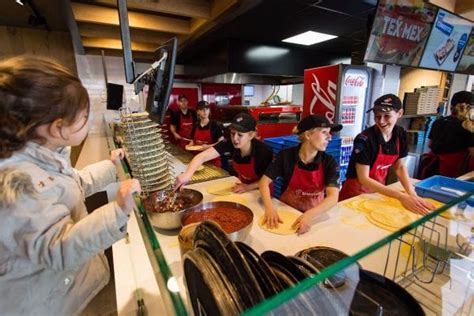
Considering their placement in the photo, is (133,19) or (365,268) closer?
(365,268)

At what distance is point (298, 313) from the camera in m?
0.41

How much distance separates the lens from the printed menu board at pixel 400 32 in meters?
2.49

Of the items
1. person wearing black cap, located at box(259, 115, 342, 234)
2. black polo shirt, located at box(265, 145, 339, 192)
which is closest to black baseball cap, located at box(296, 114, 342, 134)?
person wearing black cap, located at box(259, 115, 342, 234)

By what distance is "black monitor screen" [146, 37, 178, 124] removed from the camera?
97 cm

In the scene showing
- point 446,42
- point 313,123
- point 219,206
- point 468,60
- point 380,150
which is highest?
point 446,42

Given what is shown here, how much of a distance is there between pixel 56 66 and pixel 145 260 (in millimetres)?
741

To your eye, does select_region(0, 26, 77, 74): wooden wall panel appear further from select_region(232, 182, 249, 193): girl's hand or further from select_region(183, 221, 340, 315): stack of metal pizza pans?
select_region(183, 221, 340, 315): stack of metal pizza pans

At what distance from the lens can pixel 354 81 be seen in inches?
128

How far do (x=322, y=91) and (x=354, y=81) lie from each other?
416 mm

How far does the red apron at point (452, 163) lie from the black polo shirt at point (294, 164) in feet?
7.22

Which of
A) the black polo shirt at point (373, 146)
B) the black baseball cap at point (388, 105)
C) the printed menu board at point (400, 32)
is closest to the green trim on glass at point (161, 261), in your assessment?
the black polo shirt at point (373, 146)

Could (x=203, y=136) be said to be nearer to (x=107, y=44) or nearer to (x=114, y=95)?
(x=114, y=95)

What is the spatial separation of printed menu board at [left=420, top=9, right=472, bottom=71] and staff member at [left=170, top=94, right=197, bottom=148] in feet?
12.3

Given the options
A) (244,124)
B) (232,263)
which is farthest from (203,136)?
(232,263)
